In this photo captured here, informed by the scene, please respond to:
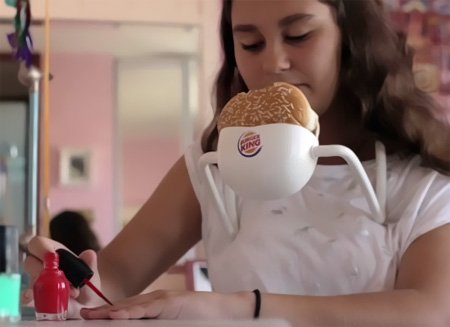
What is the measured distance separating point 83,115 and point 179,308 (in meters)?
1.64

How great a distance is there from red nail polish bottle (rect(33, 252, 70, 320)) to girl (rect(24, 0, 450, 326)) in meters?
0.07

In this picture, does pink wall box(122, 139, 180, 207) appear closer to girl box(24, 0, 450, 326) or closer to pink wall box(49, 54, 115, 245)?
pink wall box(49, 54, 115, 245)

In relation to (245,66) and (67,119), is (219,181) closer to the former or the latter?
(245,66)

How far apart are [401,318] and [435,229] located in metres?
0.13

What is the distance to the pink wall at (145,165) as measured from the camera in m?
1.83

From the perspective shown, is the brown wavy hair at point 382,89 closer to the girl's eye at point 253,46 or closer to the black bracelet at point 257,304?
the girl's eye at point 253,46

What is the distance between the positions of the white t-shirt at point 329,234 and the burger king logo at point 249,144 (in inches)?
8.6

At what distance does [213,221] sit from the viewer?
794 millimetres

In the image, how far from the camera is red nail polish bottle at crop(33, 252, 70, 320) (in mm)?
532

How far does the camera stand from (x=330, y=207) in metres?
0.76

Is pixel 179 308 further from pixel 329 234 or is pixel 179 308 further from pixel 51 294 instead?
pixel 329 234

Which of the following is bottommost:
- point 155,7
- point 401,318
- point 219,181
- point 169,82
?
point 401,318

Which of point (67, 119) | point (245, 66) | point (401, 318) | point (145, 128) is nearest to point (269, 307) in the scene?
point (401, 318)

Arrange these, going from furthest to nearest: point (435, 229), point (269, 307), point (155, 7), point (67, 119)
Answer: point (67, 119)
point (155, 7)
point (435, 229)
point (269, 307)
